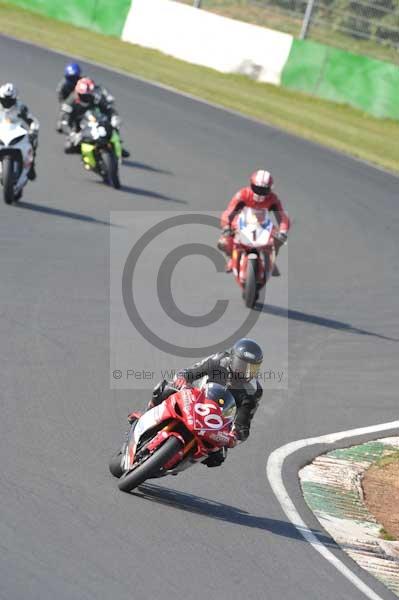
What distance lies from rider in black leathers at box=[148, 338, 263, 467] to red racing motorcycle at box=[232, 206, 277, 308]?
6489 mm

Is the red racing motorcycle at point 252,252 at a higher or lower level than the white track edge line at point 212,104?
higher

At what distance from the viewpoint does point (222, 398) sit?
8.20 metres

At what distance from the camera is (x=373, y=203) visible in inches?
875

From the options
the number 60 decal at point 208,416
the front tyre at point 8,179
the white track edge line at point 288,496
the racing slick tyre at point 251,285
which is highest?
the number 60 decal at point 208,416

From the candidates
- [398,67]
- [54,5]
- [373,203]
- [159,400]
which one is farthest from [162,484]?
[54,5]

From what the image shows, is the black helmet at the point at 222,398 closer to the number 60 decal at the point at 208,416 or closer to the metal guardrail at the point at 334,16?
the number 60 decal at the point at 208,416

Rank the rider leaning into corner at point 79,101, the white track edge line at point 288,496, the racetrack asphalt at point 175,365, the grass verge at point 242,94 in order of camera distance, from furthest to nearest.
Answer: the grass verge at point 242,94
the rider leaning into corner at point 79,101
the white track edge line at point 288,496
the racetrack asphalt at point 175,365

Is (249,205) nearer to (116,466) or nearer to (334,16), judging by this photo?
(116,466)

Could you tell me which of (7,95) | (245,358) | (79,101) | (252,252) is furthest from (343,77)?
(245,358)

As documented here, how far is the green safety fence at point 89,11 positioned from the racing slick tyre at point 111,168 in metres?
14.5

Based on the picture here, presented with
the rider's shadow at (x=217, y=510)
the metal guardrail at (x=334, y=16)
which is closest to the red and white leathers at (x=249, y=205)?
the rider's shadow at (x=217, y=510)

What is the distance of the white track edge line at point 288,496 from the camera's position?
25.5ft

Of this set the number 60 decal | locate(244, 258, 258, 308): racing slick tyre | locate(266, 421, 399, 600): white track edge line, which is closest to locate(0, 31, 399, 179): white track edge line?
locate(244, 258, 258, 308): racing slick tyre

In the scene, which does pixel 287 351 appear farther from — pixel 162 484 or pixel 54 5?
pixel 54 5
